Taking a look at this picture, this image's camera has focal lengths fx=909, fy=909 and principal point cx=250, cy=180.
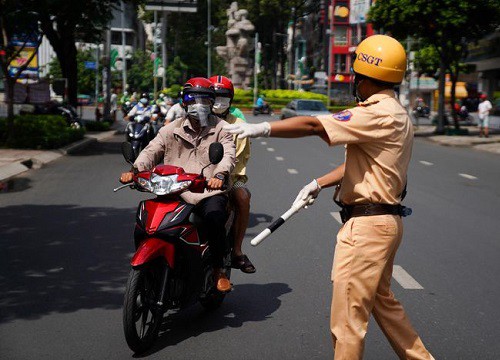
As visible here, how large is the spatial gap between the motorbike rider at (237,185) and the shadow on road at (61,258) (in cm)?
97

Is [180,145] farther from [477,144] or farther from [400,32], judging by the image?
[400,32]

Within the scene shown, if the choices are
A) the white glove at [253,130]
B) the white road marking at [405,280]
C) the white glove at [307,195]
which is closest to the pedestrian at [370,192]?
A: the white glove at [307,195]

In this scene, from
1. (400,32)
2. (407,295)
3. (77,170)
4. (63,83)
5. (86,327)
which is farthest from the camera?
(400,32)

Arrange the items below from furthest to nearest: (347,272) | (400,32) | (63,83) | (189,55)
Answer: (189,55) < (400,32) < (63,83) < (347,272)

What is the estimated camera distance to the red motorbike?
212 inches

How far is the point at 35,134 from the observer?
77.7 feet

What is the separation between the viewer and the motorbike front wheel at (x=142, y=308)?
17.3 feet

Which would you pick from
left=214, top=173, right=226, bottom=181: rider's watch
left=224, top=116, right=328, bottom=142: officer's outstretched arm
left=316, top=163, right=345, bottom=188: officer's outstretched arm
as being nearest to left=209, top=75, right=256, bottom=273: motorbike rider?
left=214, top=173, right=226, bottom=181: rider's watch

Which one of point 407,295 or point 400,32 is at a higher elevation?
point 400,32

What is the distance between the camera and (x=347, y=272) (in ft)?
14.1

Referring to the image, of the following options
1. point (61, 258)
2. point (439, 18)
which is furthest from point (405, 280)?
point (439, 18)

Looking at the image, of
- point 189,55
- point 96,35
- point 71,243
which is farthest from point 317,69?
point 71,243

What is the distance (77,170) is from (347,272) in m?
15.1

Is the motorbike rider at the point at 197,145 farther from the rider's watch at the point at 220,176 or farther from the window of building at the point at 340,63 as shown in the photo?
the window of building at the point at 340,63
